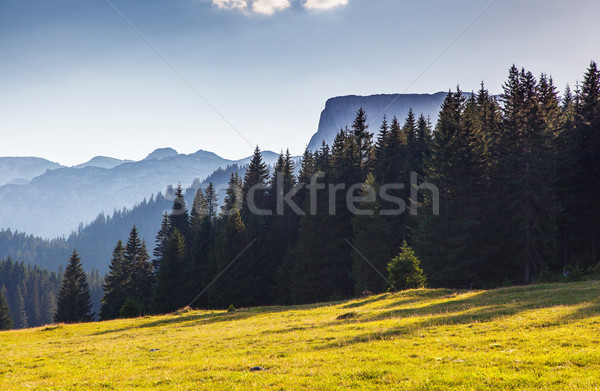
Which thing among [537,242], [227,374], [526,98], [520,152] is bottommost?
[227,374]

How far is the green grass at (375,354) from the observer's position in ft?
33.2

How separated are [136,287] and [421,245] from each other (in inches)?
2262

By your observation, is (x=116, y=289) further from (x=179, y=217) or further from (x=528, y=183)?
(x=528, y=183)

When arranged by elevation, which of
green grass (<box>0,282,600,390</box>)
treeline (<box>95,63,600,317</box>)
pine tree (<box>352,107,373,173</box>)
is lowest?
green grass (<box>0,282,600,390</box>)

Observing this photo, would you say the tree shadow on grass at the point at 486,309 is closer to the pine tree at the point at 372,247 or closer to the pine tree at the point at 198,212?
the pine tree at the point at 372,247

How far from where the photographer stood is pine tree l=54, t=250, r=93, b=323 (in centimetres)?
7556

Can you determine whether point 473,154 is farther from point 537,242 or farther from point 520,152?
point 537,242

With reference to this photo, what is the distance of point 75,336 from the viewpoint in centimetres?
2945

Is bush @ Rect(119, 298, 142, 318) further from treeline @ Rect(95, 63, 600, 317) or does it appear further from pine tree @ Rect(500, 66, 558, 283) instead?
pine tree @ Rect(500, 66, 558, 283)

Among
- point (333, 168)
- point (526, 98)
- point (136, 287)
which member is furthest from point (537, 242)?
point (136, 287)

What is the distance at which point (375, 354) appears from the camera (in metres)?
13.3

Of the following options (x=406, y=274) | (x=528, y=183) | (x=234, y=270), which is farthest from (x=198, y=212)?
(x=528, y=183)

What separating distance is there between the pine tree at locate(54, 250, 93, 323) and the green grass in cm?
5869

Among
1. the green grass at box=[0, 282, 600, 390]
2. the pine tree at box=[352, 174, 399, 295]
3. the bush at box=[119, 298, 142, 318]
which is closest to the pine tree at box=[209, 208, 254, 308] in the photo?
the bush at box=[119, 298, 142, 318]
